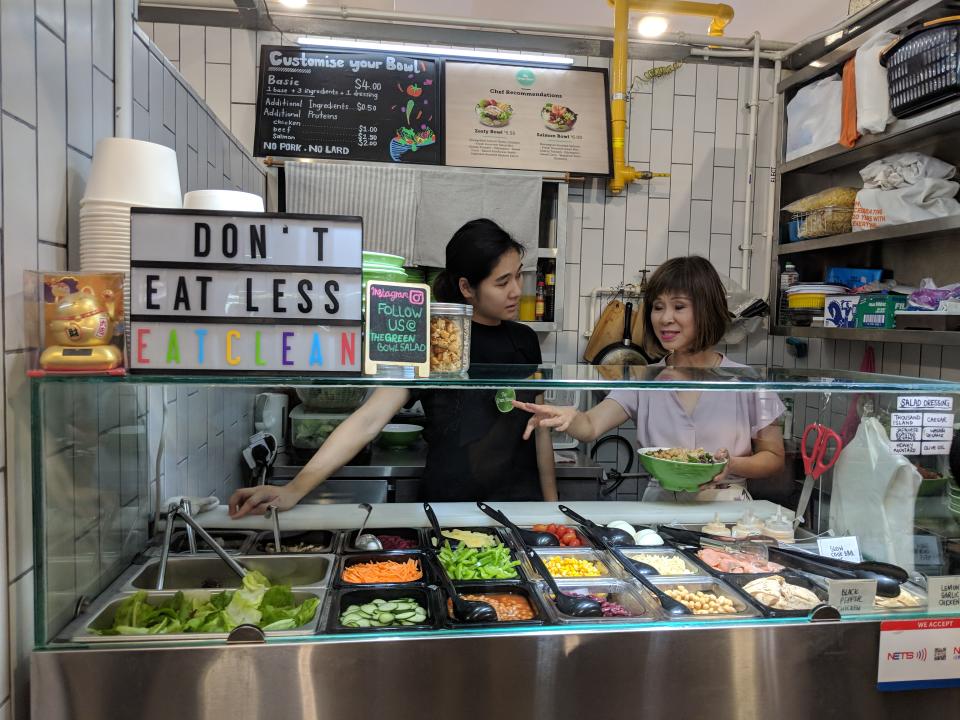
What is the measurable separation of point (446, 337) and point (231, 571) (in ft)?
2.25

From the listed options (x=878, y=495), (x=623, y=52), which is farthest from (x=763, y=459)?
(x=623, y=52)

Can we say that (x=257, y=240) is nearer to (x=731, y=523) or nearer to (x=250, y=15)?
(x=731, y=523)

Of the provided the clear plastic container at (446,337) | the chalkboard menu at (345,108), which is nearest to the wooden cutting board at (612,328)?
the chalkboard menu at (345,108)

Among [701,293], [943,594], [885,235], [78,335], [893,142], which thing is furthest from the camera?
[893,142]

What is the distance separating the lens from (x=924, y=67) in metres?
2.69

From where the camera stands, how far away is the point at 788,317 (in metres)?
3.92

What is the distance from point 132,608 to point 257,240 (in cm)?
73

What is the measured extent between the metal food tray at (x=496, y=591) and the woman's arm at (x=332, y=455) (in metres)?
0.48

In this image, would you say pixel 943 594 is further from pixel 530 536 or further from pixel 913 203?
pixel 913 203

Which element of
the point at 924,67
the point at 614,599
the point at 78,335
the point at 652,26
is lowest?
the point at 614,599

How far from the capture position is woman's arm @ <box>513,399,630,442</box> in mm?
1657

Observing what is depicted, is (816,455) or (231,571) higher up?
(816,455)

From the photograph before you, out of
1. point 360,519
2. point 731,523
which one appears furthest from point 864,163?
point 360,519

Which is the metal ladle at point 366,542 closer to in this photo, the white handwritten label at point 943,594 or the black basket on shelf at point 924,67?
the white handwritten label at point 943,594
